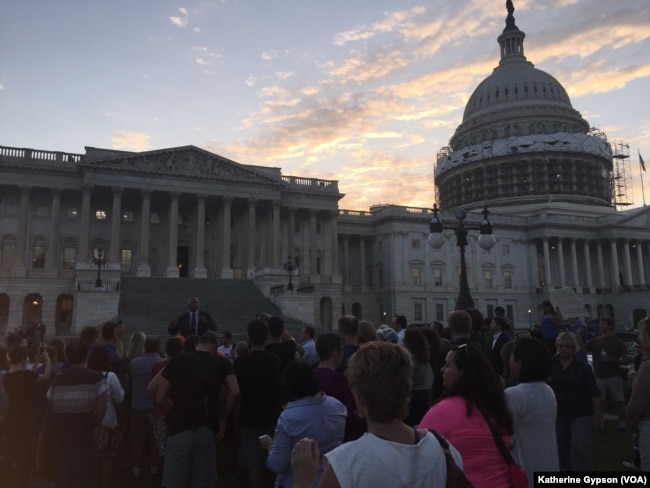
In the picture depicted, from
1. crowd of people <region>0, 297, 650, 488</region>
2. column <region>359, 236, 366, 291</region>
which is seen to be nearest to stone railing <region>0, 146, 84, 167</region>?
column <region>359, 236, 366, 291</region>

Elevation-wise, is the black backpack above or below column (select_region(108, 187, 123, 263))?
below

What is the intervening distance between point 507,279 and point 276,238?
37080 mm

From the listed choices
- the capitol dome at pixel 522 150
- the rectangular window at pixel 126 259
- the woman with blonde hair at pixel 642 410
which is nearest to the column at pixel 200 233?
the rectangular window at pixel 126 259

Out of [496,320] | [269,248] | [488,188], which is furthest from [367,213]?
[496,320]

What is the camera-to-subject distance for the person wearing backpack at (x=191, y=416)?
6828 millimetres

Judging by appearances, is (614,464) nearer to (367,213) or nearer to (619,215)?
(367,213)

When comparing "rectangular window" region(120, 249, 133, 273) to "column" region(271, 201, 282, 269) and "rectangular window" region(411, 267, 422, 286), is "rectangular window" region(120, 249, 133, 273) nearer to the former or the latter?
"column" region(271, 201, 282, 269)

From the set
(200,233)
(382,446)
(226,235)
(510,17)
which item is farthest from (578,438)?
(510,17)

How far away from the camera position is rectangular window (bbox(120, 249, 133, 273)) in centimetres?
5364

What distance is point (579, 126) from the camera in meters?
96.1

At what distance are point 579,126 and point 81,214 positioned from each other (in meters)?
84.7

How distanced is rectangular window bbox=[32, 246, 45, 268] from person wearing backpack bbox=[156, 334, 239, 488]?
165 feet

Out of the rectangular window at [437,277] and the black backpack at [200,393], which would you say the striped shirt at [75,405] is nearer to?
the black backpack at [200,393]

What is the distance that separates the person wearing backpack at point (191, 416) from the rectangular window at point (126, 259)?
4964cm
